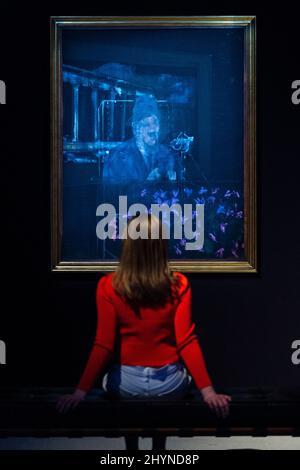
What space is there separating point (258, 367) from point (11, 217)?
1.81m

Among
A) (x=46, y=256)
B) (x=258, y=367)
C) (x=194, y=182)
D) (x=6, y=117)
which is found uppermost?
(x=6, y=117)

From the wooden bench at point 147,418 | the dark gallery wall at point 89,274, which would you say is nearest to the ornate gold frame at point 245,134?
the dark gallery wall at point 89,274

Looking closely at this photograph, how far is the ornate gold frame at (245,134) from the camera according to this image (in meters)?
5.59

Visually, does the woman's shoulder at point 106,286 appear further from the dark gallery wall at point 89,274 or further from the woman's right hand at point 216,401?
the dark gallery wall at point 89,274

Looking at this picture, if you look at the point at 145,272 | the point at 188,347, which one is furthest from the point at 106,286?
the point at 188,347

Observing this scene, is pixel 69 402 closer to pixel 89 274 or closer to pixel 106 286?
pixel 106 286

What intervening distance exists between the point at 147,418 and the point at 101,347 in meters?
0.39

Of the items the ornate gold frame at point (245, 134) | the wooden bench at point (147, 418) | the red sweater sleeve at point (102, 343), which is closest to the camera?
the red sweater sleeve at point (102, 343)

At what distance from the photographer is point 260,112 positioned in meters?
5.66

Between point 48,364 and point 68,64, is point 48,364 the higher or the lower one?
the lower one

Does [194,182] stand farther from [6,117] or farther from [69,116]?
[6,117]

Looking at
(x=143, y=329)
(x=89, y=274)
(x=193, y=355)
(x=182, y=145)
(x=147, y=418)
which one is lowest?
(x=147, y=418)

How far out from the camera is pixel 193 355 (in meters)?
3.90

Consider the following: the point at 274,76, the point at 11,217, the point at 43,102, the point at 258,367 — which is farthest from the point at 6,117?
the point at 258,367
